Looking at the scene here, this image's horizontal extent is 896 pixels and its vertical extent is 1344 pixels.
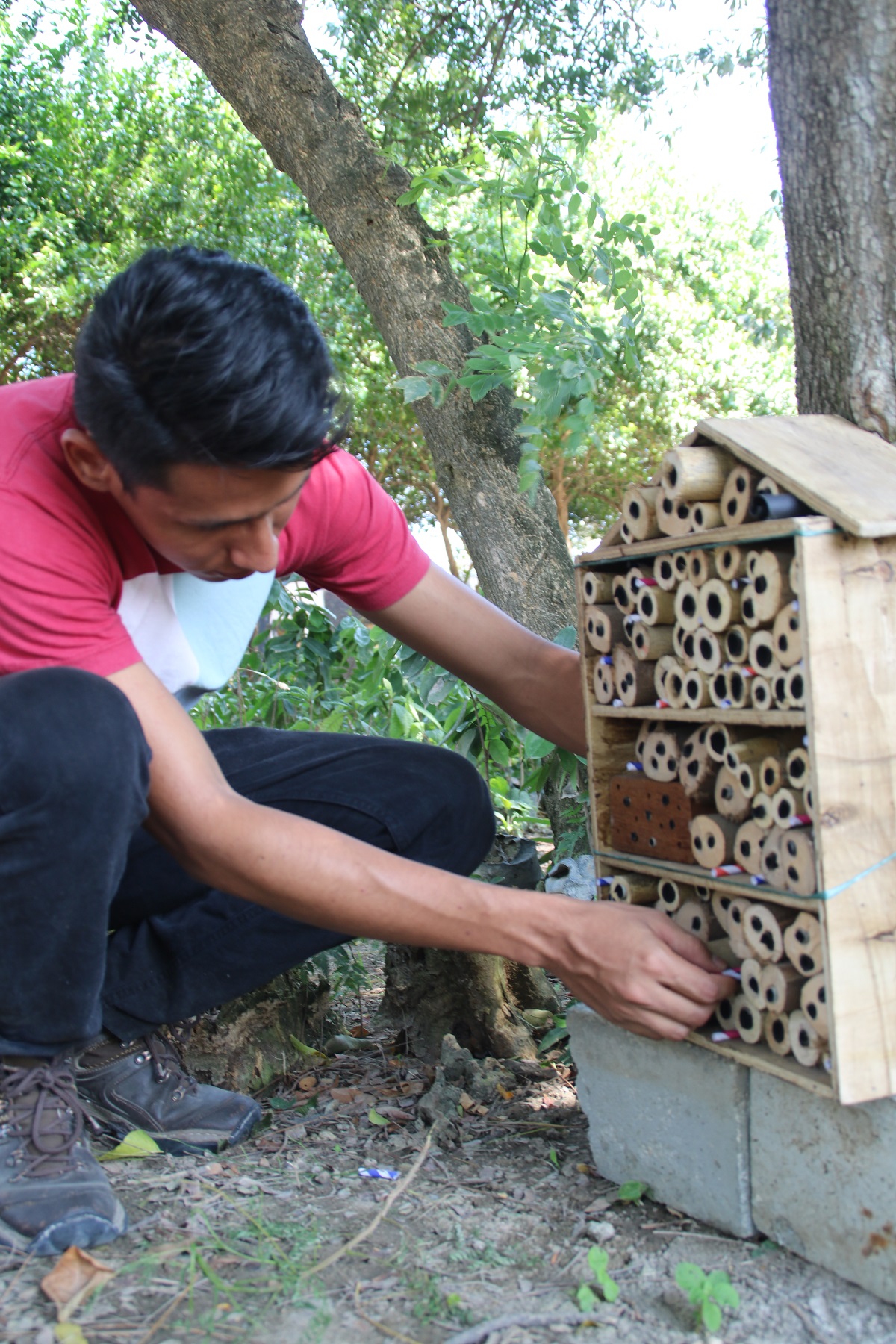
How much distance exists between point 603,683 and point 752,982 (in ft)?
1.77

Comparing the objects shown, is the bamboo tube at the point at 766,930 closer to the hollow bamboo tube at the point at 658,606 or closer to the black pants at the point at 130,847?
the hollow bamboo tube at the point at 658,606

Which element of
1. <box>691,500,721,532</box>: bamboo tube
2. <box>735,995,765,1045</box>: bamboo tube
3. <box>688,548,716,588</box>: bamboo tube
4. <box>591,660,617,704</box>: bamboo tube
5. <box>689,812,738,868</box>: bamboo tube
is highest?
<box>691,500,721,532</box>: bamboo tube

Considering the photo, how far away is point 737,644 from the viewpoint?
5.22ft

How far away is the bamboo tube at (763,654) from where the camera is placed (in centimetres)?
151

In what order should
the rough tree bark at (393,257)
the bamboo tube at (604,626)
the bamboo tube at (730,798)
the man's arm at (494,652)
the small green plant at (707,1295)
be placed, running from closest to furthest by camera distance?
the small green plant at (707,1295)
the bamboo tube at (730,798)
the bamboo tube at (604,626)
the man's arm at (494,652)
the rough tree bark at (393,257)

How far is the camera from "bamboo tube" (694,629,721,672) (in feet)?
5.32

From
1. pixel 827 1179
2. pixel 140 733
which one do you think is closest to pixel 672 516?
pixel 140 733

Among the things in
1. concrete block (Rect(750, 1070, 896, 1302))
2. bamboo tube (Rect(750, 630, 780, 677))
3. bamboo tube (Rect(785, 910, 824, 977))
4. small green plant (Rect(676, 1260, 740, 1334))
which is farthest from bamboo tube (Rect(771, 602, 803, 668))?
small green plant (Rect(676, 1260, 740, 1334))

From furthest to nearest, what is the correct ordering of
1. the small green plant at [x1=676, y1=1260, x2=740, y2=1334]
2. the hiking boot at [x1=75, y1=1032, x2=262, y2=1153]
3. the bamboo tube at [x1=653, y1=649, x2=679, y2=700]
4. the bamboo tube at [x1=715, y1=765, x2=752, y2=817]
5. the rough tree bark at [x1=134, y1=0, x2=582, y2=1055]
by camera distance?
the rough tree bark at [x1=134, y1=0, x2=582, y2=1055] → the hiking boot at [x1=75, y1=1032, x2=262, y2=1153] → the bamboo tube at [x1=653, y1=649, x2=679, y2=700] → the bamboo tube at [x1=715, y1=765, x2=752, y2=817] → the small green plant at [x1=676, y1=1260, x2=740, y2=1334]

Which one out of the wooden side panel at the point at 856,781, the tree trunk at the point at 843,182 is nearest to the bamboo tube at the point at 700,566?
the wooden side panel at the point at 856,781

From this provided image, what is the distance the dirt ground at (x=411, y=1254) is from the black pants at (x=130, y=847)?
1.05ft

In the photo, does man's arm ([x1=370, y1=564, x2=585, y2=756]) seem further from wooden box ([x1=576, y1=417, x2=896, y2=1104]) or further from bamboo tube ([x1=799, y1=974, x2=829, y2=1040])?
bamboo tube ([x1=799, y1=974, x2=829, y2=1040])

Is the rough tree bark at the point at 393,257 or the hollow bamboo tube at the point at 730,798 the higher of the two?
the rough tree bark at the point at 393,257

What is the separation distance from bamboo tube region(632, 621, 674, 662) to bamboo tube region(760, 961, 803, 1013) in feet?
1.63
